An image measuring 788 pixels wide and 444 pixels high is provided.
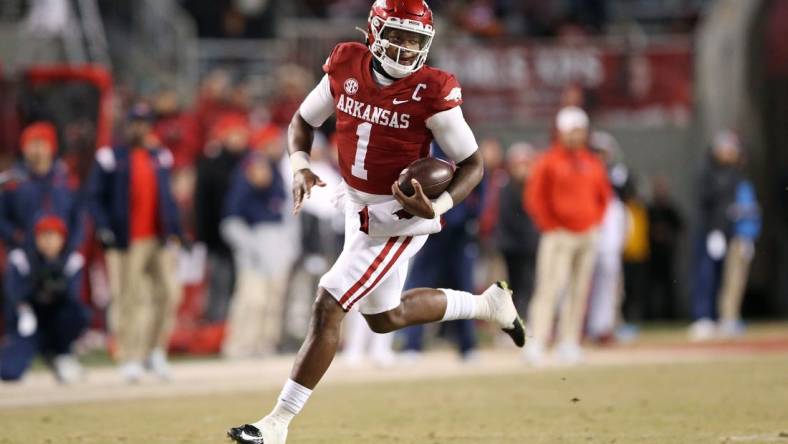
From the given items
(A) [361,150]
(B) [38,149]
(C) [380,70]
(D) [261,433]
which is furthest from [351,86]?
(B) [38,149]

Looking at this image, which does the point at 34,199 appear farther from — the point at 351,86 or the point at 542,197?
the point at 351,86

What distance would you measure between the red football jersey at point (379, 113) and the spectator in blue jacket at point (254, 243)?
6581 mm

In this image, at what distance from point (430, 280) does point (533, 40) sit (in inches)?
289

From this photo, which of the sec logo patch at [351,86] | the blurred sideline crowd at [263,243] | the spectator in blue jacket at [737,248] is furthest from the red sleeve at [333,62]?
the spectator in blue jacket at [737,248]

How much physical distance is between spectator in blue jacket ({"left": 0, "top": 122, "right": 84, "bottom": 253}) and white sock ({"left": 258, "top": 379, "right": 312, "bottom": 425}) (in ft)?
16.4

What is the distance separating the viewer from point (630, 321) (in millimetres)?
17719

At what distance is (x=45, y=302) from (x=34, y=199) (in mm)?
870

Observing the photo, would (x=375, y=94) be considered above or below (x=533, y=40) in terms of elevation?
below

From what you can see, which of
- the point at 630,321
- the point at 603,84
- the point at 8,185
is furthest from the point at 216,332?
the point at 603,84

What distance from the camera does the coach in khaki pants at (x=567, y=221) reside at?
12.9m

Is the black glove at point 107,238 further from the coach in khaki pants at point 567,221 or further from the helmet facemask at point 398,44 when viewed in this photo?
the helmet facemask at point 398,44

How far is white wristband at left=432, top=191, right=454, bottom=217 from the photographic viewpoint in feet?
22.6

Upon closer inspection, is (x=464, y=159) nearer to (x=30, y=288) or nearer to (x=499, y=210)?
(x=30, y=288)

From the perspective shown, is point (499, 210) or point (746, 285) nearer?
point (499, 210)
